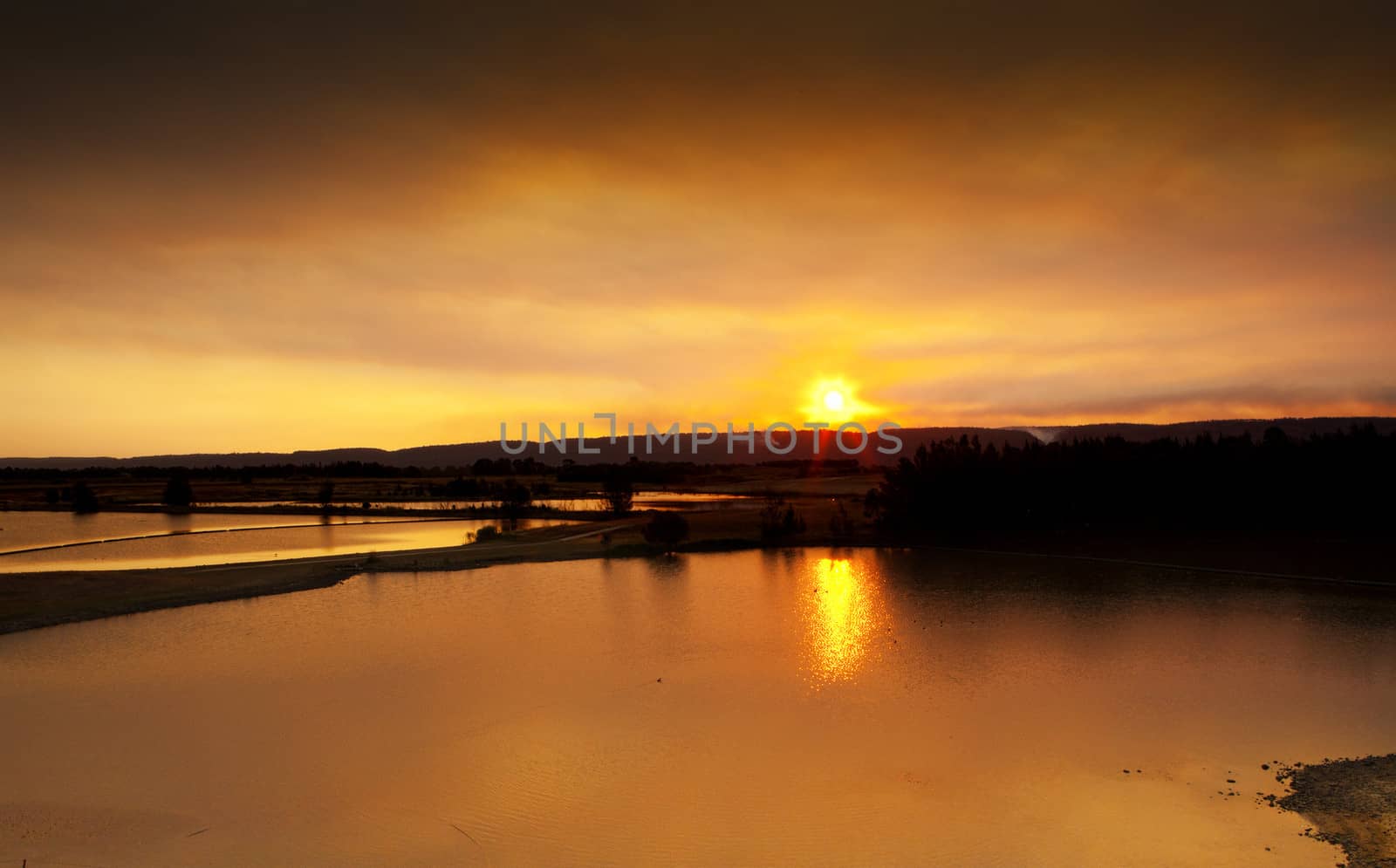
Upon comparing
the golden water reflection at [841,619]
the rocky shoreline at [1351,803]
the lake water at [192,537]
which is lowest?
the golden water reflection at [841,619]

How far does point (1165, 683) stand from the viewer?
707 inches

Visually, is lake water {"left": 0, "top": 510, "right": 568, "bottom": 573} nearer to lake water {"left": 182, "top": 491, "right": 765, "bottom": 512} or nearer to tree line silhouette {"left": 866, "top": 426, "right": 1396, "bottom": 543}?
lake water {"left": 182, "top": 491, "right": 765, "bottom": 512}

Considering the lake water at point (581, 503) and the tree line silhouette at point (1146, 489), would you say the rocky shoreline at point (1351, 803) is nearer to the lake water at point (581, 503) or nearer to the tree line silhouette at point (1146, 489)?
the tree line silhouette at point (1146, 489)

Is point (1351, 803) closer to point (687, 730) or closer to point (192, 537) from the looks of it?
point (687, 730)

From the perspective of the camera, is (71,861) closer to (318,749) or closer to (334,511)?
(318,749)

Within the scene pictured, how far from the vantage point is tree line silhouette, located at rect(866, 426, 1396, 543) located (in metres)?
42.1

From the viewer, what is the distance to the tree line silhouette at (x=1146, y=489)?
138 ft

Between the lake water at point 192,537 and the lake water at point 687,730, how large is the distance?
1407 cm

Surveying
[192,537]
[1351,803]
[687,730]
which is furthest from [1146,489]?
[192,537]

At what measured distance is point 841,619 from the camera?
25.3m

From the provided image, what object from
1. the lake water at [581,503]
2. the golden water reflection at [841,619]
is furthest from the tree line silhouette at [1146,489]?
the lake water at [581,503]

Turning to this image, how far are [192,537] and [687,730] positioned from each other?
41493mm

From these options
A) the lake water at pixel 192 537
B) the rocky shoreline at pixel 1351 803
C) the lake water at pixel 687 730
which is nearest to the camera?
the rocky shoreline at pixel 1351 803

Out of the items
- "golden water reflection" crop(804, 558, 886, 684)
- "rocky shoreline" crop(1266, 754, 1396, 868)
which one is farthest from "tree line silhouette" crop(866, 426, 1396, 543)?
"rocky shoreline" crop(1266, 754, 1396, 868)
